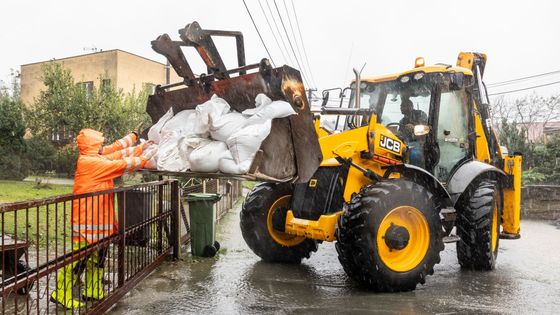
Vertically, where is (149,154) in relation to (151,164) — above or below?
above

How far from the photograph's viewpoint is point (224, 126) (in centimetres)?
471

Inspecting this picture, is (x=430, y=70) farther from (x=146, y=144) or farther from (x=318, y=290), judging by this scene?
(x=146, y=144)

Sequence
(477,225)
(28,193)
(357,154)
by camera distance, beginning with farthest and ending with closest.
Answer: (28,193) → (477,225) → (357,154)

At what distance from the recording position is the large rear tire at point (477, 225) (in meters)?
6.36

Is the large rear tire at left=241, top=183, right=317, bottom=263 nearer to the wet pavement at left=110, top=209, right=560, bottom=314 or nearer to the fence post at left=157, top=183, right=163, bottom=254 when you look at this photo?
the wet pavement at left=110, top=209, right=560, bottom=314

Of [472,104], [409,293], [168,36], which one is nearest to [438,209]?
[409,293]

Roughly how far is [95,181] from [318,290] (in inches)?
108

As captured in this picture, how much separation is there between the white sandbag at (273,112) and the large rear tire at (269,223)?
2.38 m

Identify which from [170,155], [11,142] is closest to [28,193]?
[11,142]

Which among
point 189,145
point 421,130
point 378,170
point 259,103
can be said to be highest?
point 259,103

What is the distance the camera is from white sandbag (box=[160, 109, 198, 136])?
5122mm

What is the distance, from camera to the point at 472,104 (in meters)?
6.90

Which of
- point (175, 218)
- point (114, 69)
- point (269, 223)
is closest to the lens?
point (269, 223)

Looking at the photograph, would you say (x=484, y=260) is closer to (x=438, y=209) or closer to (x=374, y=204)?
(x=438, y=209)
